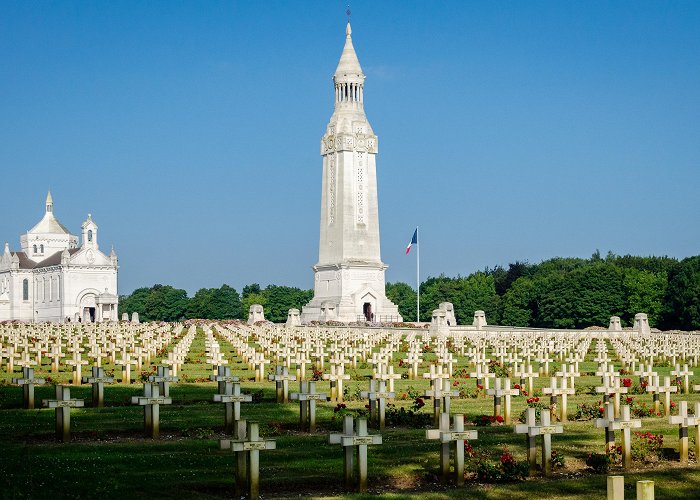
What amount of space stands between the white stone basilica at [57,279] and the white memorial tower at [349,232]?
30.6 metres

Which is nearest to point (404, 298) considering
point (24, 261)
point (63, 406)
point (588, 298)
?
point (588, 298)

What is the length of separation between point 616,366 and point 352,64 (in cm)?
6304

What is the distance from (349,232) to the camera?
89.9 meters

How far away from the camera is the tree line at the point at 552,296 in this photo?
82562 mm

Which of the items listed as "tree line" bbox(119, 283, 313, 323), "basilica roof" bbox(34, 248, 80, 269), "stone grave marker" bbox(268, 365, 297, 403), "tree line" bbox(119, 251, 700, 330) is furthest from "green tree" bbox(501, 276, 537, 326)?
"stone grave marker" bbox(268, 365, 297, 403)

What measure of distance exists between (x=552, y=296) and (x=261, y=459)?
78.2 meters

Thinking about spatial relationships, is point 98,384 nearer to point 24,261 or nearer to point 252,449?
point 252,449

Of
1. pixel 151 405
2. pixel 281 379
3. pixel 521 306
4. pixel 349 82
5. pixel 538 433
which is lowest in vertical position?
pixel 538 433

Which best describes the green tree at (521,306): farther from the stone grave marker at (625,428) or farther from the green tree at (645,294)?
the stone grave marker at (625,428)

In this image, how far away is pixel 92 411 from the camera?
2136cm

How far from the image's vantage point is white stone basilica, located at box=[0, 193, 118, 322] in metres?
117

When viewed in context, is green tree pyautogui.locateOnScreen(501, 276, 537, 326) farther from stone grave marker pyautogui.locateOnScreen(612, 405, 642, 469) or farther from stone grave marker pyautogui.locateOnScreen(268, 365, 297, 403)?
stone grave marker pyautogui.locateOnScreen(612, 405, 642, 469)

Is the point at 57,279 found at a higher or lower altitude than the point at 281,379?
higher

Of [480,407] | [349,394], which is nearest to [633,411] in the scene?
[480,407]
